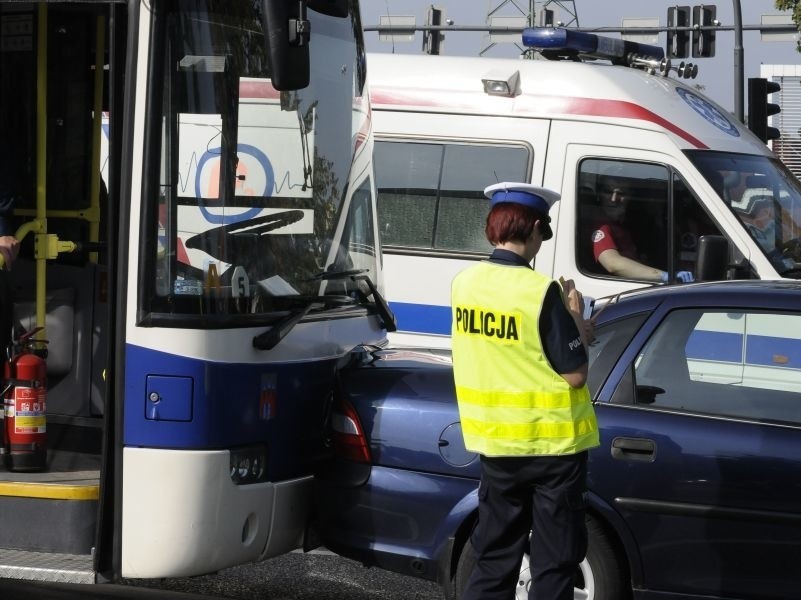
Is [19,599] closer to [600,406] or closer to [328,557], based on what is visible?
[600,406]

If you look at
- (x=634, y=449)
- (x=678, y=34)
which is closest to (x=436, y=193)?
(x=634, y=449)

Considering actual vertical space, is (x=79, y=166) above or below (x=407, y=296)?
above

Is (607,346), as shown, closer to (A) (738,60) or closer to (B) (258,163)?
(B) (258,163)

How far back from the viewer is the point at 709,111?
384 inches

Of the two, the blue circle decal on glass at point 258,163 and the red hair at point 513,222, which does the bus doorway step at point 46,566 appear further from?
the red hair at point 513,222

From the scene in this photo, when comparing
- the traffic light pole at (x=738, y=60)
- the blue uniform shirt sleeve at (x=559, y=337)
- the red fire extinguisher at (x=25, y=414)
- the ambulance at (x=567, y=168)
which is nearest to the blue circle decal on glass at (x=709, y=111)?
the ambulance at (x=567, y=168)

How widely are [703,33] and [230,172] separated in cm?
2060

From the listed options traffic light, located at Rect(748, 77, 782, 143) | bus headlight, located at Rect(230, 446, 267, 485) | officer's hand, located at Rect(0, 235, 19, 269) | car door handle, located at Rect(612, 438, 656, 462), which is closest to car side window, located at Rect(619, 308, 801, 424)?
car door handle, located at Rect(612, 438, 656, 462)

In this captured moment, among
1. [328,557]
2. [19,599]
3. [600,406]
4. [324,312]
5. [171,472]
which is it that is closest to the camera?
[19,599]

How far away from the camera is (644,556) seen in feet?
17.0

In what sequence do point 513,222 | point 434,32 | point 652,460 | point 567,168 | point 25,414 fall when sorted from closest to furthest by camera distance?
point 513,222, point 652,460, point 25,414, point 567,168, point 434,32

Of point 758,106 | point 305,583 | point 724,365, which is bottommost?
point 305,583

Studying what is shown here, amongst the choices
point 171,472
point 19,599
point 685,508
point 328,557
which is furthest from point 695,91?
point 19,599

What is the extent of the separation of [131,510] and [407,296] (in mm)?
4789
